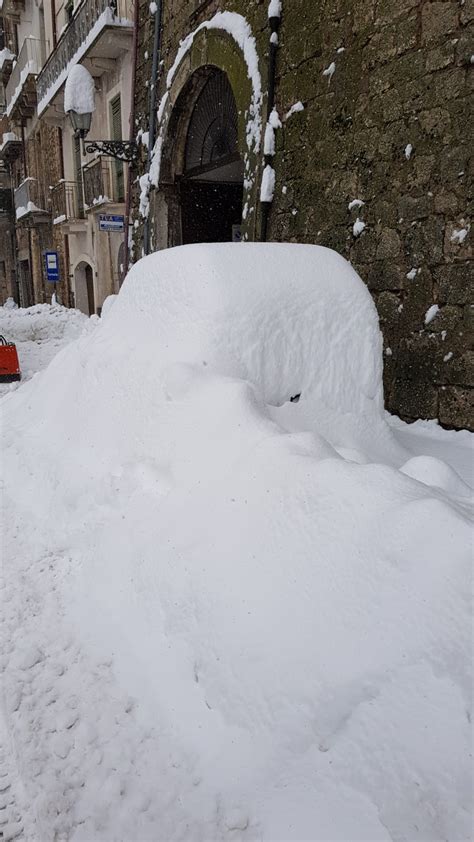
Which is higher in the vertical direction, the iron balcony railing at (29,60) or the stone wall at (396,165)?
the iron balcony railing at (29,60)

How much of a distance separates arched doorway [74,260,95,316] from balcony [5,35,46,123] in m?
7.17

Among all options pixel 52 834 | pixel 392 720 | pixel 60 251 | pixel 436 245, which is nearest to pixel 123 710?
pixel 52 834

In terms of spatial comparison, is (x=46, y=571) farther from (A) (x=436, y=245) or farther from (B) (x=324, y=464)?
(A) (x=436, y=245)

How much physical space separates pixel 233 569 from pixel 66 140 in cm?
1824

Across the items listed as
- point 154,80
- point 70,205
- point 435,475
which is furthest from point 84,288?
point 435,475

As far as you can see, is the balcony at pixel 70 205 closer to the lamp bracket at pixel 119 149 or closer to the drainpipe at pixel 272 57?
the lamp bracket at pixel 119 149

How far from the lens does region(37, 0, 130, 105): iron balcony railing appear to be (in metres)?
11.6

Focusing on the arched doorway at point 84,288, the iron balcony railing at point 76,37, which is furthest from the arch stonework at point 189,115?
the arched doorway at point 84,288

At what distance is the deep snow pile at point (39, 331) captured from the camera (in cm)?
961

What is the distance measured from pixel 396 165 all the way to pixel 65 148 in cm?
1531

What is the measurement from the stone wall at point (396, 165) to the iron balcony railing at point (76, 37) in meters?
7.78

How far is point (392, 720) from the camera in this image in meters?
1.39

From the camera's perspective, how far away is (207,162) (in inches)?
352

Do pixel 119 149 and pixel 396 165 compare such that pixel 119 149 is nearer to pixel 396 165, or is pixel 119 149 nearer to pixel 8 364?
pixel 8 364
